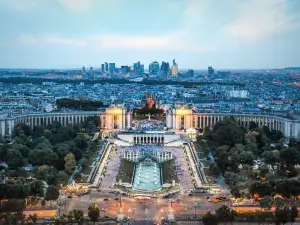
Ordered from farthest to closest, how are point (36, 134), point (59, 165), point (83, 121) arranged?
point (83, 121) → point (36, 134) → point (59, 165)

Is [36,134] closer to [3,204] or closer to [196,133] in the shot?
[196,133]

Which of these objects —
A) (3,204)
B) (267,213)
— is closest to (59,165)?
(3,204)

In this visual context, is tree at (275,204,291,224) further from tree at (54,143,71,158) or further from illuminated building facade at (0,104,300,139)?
illuminated building facade at (0,104,300,139)

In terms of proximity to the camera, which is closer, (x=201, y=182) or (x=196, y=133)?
(x=201, y=182)

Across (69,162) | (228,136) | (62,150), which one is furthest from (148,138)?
(69,162)

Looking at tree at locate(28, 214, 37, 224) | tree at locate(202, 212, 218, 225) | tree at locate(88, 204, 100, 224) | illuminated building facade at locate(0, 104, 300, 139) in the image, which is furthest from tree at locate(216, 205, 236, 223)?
illuminated building facade at locate(0, 104, 300, 139)

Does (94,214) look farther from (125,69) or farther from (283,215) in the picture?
(125,69)

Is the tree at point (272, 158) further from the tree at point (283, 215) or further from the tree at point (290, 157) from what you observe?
the tree at point (283, 215)

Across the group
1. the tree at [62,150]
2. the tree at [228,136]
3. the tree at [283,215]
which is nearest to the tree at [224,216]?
the tree at [283,215]
